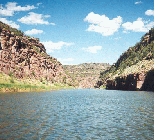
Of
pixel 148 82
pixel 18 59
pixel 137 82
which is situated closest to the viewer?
pixel 148 82

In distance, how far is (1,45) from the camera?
13088 centimetres

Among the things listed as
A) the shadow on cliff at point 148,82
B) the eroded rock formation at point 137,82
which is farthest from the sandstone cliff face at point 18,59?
the shadow on cliff at point 148,82

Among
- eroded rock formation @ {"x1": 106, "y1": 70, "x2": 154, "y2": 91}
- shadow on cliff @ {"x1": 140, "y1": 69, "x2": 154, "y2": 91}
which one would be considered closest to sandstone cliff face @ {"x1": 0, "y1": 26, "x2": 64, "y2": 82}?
eroded rock formation @ {"x1": 106, "y1": 70, "x2": 154, "y2": 91}

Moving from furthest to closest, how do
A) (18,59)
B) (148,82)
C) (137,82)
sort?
(137,82), (18,59), (148,82)

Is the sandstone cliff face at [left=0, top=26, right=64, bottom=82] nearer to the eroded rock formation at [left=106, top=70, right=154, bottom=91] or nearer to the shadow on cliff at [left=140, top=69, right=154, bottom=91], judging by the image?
the eroded rock formation at [left=106, top=70, right=154, bottom=91]

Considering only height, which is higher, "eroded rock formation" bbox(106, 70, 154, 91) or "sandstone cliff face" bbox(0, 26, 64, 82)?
"sandstone cliff face" bbox(0, 26, 64, 82)

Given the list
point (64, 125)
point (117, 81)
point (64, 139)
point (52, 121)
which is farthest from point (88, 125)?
point (117, 81)

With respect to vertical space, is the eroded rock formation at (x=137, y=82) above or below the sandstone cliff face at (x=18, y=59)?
below

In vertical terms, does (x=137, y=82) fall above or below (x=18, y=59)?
below

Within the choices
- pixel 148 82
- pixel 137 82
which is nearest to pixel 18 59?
pixel 137 82

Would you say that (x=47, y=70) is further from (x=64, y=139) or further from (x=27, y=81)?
(x=64, y=139)

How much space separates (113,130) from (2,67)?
4114 inches

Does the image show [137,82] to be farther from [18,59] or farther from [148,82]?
[18,59]

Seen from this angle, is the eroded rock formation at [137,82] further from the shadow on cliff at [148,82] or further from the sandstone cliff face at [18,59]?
the sandstone cliff face at [18,59]
